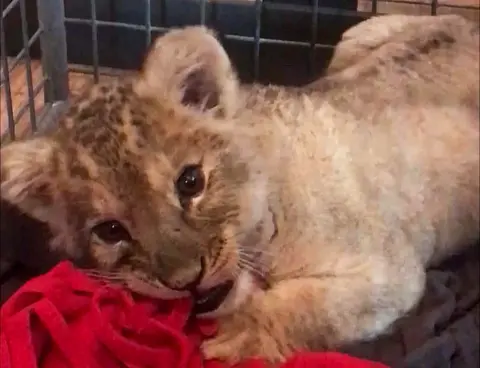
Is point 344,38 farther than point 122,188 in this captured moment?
Yes

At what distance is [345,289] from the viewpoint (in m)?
1.56

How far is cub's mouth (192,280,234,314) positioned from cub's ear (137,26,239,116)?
28 cm

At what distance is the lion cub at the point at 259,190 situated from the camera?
1.39 m

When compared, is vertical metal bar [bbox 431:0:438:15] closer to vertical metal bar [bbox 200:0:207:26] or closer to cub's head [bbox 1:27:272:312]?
vertical metal bar [bbox 200:0:207:26]

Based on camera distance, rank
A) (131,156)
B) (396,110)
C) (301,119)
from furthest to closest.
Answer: (396,110)
(301,119)
(131,156)

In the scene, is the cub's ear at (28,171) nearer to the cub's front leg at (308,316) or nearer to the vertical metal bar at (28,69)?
the cub's front leg at (308,316)

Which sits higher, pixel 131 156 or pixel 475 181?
pixel 131 156

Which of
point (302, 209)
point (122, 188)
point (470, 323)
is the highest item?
point (122, 188)

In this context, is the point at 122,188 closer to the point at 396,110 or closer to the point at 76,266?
the point at 76,266

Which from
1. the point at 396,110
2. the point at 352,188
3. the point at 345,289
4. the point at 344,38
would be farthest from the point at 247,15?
the point at 345,289

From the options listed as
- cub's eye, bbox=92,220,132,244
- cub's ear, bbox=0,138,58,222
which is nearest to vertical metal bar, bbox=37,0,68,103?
cub's ear, bbox=0,138,58,222

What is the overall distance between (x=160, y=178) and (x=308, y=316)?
13.9 inches

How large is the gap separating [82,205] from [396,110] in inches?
26.0

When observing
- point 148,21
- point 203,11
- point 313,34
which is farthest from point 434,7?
point 148,21
